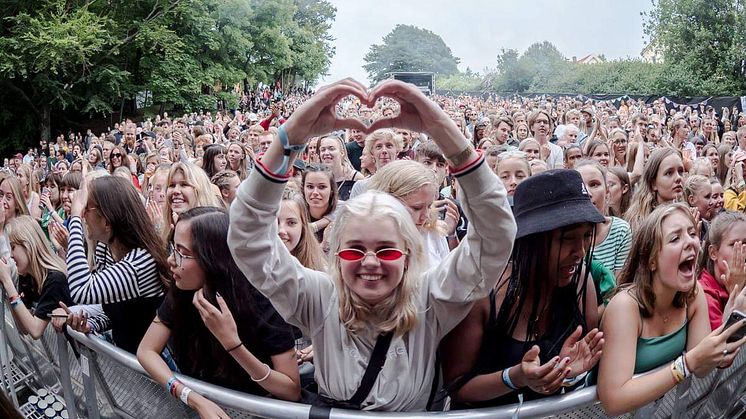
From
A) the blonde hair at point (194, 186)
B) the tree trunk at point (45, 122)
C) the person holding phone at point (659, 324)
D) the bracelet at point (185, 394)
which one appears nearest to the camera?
the person holding phone at point (659, 324)

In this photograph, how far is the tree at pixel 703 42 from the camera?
28266 millimetres

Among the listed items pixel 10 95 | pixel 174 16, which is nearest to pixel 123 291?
pixel 174 16

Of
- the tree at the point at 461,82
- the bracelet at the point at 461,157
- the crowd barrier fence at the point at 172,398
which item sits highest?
the tree at the point at 461,82

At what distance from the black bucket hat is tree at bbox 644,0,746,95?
30.0 metres

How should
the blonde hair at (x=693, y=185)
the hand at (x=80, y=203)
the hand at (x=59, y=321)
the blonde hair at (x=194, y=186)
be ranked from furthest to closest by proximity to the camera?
the blonde hair at (x=693, y=185), the blonde hair at (x=194, y=186), the hand at (x=80, y=203), the hand at (x=59, y=321)

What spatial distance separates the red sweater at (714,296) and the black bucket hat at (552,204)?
3.01 ft

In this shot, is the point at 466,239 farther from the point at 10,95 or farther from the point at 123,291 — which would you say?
the point at 10,95

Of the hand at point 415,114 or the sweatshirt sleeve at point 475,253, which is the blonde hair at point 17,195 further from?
the hand at point 415,114

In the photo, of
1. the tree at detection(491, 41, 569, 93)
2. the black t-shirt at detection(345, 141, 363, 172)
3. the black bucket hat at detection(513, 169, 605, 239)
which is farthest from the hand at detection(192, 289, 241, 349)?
the tree at detection(491, 41, 569, 93)

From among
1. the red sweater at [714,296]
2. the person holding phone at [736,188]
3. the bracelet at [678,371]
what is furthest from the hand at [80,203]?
the person holding phone at [736,188]

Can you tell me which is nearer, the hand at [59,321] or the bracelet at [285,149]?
the bracelet at [285,149]

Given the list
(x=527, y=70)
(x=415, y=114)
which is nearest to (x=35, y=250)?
(x=415, y=114)

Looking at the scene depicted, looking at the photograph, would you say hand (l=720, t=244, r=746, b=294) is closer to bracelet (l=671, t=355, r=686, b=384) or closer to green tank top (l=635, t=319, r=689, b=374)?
green tank top (l=635, t=319, r=689, b=374)

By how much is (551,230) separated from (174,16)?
1090 inches
